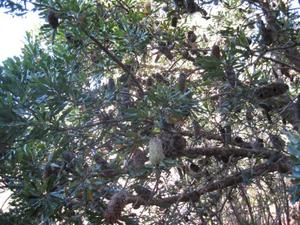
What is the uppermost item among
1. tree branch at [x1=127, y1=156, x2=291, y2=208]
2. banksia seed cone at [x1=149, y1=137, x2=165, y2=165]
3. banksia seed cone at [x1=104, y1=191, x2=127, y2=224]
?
tree branch at [x1=127, y1=156, x2=291, y2=208]

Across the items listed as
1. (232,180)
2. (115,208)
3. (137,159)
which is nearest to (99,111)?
(137,159)

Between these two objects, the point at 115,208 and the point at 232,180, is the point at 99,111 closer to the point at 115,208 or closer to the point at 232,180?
the point at 115,208

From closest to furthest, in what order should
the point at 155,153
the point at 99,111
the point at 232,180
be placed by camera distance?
the point at 155,153
the point at 99,111
the point at 232,180

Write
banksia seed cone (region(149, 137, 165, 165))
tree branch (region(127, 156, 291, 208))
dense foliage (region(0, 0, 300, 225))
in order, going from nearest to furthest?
1. banksia seed cone (region(149, 137, 165, 165))
2. dense foliage (region(0, 0, 300, 225))
3. tree branch (region(127, 156, 291, 208))

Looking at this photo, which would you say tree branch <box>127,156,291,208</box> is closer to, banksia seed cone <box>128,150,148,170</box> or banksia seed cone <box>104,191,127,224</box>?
banksia seed cone <box>128,150,148,170</box>

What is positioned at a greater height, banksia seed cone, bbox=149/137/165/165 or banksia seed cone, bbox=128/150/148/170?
banksia seed cone, bbox=128/150/148/170

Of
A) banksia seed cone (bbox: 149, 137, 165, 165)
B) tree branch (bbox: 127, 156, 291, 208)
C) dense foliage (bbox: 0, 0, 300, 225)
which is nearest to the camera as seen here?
banksia seed cone (bbox: 149, 137, 165, 165)

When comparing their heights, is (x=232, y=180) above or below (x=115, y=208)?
above

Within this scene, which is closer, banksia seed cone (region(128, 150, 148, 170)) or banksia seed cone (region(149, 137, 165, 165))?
banksia seed cone (region(149, 137, 165, 165))

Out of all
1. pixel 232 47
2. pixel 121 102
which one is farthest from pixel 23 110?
pixel 232 47

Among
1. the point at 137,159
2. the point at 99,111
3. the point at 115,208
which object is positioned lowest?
the point at 115,208

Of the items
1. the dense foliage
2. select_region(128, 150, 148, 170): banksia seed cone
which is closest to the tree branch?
the dense foliage

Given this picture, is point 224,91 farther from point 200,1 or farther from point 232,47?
point 200,1

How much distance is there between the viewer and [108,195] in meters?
1.87
